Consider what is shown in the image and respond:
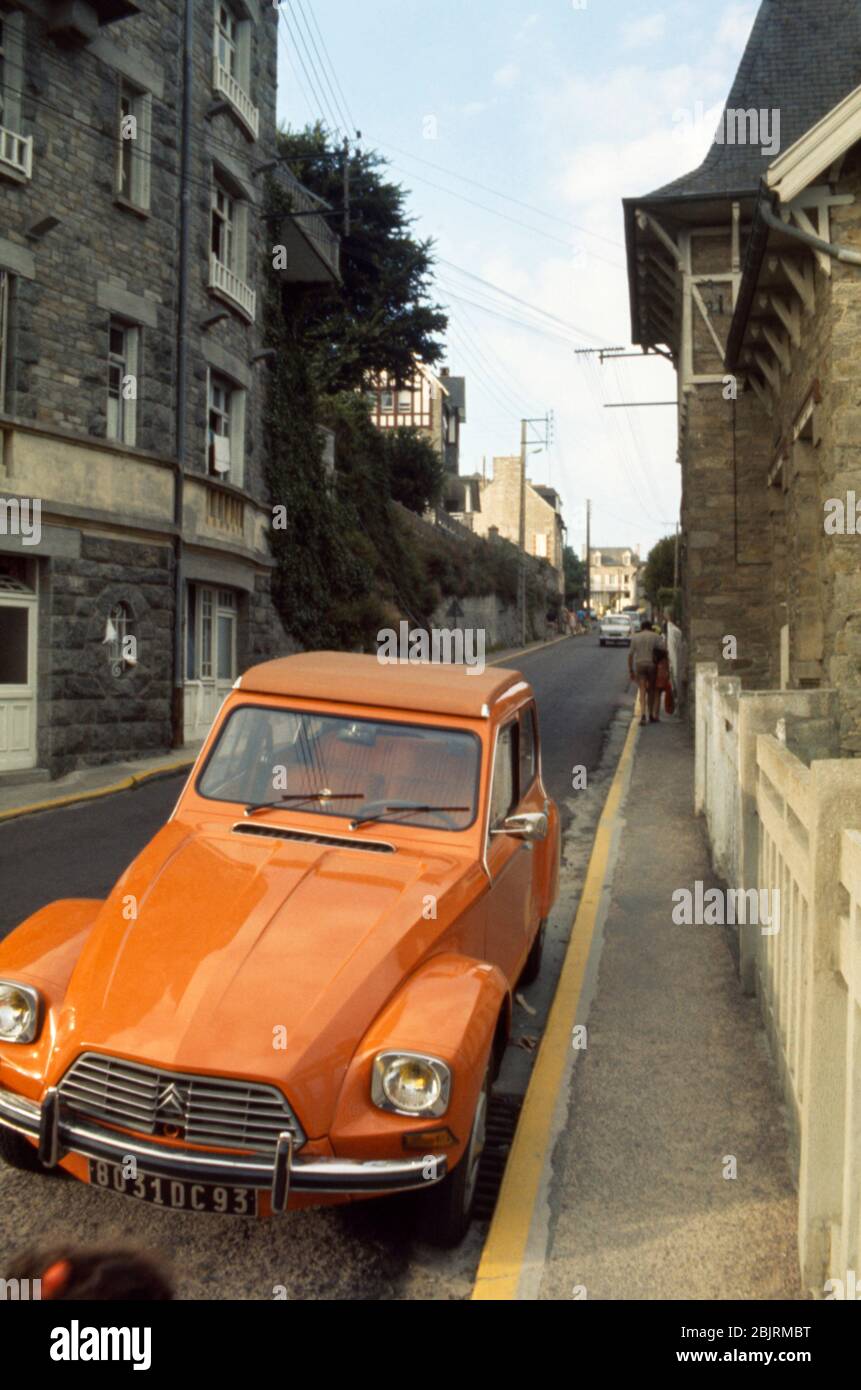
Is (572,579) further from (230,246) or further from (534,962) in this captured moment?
(534,962)

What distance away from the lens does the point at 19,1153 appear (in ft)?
12.9

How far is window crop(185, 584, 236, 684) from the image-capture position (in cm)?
1923

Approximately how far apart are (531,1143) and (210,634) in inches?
648

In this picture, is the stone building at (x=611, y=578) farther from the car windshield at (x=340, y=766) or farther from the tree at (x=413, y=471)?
the car windshield at (x=340, y=766)

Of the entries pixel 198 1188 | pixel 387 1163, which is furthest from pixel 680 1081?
pixel 198 1188

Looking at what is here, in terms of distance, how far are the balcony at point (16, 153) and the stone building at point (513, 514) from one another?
70332mm

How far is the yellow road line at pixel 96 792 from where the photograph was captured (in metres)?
12.1

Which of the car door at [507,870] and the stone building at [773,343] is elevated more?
the stone building at [773,343]

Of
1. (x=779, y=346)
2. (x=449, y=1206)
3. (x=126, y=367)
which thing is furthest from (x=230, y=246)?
(x=449, y=1206)

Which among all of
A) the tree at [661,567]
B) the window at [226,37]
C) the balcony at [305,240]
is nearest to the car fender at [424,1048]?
the window at [226,37]

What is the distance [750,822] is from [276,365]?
62.3 feet

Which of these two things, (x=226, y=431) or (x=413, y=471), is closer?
(x=226, y=431)
